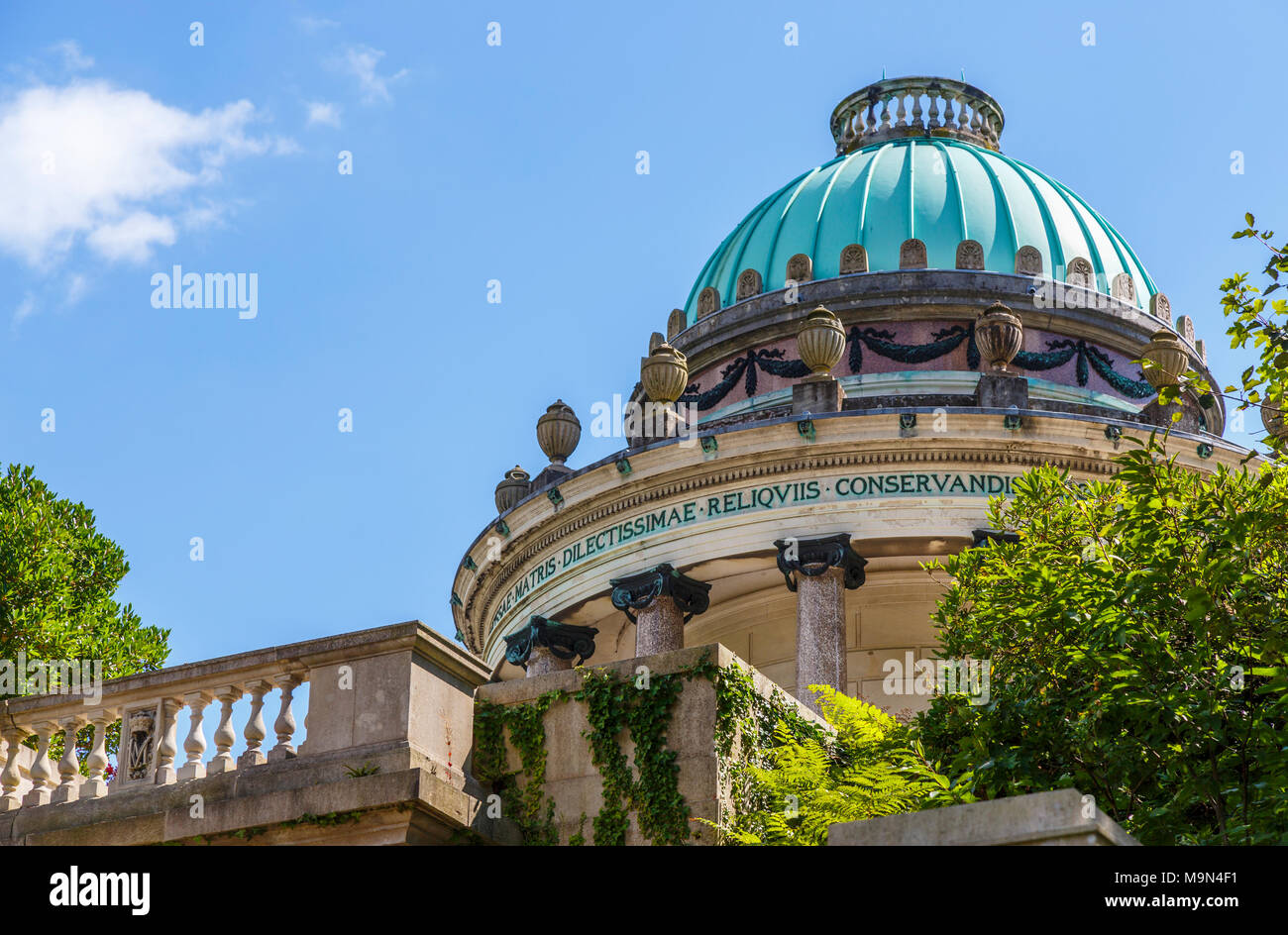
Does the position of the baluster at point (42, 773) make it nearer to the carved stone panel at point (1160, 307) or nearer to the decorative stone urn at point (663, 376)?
the decorative stone urn at point (663, 376)

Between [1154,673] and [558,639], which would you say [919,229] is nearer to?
[558,639]

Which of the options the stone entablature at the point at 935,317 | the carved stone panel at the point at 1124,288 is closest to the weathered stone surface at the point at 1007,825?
the stone entablature at the point at 935,317

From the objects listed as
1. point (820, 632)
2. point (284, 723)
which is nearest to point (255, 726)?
point (284, 723)

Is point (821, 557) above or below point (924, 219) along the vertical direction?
below

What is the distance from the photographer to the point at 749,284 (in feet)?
132

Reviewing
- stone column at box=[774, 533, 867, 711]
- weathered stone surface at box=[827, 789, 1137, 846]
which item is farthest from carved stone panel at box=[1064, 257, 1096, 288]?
weathered stone surface at box=[827, 789, 1137, 846]

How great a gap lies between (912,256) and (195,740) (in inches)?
942

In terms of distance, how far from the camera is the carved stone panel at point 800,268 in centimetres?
3934

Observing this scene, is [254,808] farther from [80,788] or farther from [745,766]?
[745,766]

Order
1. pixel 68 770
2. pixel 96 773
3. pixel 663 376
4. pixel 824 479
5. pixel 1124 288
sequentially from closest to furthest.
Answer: pixel 96 773, pixel 68 770, pixel 824 479, pixel 663 376, pixel 1124 288

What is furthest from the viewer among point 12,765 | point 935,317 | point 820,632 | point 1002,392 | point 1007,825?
point 935,317

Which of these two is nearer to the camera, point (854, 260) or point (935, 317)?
point (935, 317)

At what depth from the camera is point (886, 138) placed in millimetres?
43750
